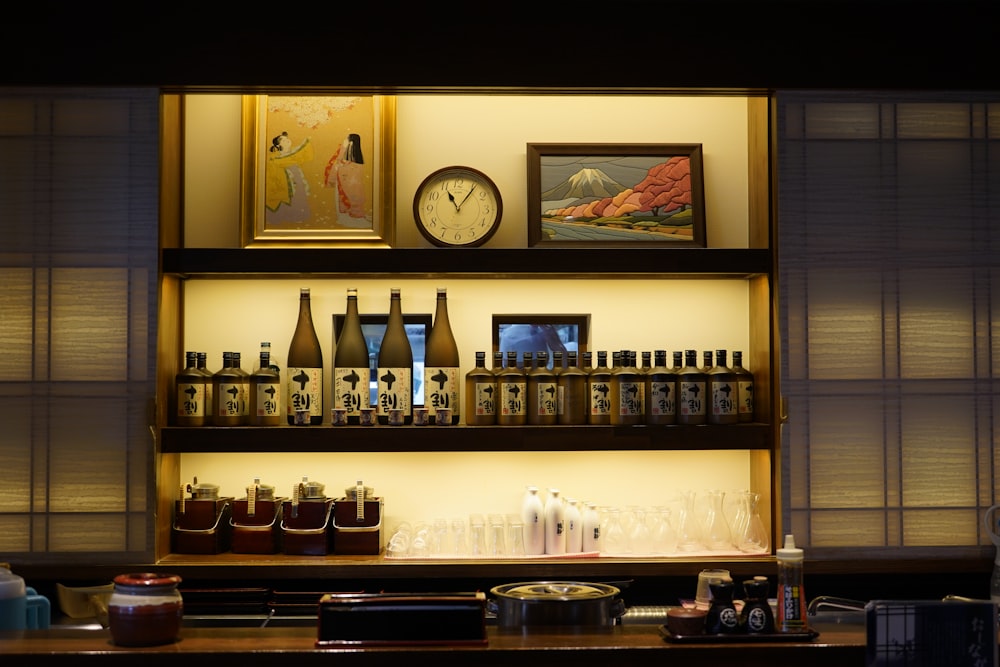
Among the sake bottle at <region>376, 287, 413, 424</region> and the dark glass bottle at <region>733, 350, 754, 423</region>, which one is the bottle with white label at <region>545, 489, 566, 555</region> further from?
the dark glass bottle at <region>733, 350, 754, 423</region>

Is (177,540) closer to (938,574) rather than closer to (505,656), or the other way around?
(505,656)

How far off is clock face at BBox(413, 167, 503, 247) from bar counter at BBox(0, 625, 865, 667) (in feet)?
5.12

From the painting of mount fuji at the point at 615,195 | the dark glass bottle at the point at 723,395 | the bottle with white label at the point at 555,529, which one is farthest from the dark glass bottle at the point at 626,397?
the painting of mount fuji at the point at 615,195

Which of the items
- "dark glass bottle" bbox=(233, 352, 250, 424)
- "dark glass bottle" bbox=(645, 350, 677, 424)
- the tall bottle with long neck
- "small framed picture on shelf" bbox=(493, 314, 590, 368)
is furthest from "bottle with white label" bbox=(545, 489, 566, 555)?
"dark glass bottle" bbox=(233, 352, 250, 424)

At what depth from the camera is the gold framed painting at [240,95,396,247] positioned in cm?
340

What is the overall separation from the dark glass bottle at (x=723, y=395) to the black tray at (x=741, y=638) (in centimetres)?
113

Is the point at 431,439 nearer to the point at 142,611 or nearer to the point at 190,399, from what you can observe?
the point at 190,399

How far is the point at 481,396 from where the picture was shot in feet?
10.6

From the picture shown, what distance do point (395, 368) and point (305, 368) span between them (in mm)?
288

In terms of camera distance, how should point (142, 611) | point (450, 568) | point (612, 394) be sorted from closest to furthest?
point (142, 611) → point (450, 568) → point (612, 394)

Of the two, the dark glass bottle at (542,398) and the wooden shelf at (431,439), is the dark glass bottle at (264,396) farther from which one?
the dark glass bottle at (542,398)

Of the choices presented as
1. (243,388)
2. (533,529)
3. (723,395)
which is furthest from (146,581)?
(723,395)

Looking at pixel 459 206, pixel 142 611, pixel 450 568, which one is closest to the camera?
pixel 142 611

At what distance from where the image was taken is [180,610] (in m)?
2.14
